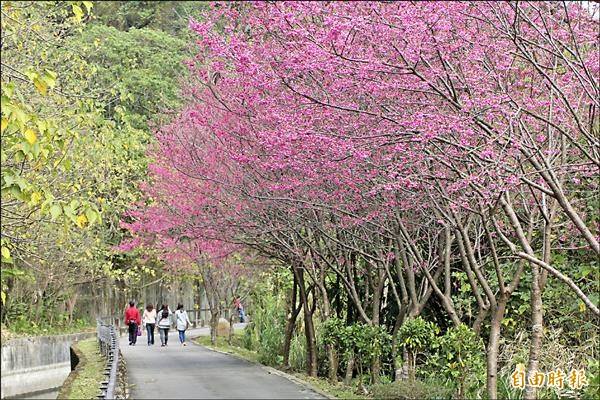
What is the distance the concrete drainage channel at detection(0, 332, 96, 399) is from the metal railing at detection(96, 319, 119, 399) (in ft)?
13.8

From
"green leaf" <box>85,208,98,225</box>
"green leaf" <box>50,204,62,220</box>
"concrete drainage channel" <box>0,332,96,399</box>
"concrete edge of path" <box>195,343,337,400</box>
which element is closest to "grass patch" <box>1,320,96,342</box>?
"concrete drainage channel" <box>0,332,96,399</box>

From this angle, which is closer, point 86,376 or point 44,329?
point 86,376

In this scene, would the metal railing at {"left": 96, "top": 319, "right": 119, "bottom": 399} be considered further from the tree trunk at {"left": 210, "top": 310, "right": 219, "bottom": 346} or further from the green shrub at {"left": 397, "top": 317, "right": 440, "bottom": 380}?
the tree trunk at {"left": 210, "top": 310, "right": 219, "bottom": 346}

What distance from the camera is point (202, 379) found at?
64.0ft

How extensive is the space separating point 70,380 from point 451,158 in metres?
11.0

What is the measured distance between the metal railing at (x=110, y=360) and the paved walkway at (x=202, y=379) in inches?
23.1

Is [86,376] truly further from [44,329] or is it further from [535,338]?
[44,329]

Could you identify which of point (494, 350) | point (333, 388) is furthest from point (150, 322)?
point (494, 350)

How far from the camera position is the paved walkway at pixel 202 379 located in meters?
16.6

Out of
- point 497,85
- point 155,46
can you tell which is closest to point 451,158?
point 497,85

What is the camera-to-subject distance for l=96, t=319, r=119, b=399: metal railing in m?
12.3

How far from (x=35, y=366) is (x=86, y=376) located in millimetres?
13280

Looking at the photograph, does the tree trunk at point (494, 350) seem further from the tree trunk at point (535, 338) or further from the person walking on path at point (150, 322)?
the person walking on path at point (150, 322)

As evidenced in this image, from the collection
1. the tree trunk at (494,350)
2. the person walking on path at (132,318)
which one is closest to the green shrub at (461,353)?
the tree trunk at (494,350)
